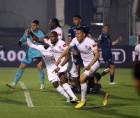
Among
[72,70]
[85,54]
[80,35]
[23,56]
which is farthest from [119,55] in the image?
[80,35]

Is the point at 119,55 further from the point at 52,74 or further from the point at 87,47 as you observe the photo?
the point at 87,47

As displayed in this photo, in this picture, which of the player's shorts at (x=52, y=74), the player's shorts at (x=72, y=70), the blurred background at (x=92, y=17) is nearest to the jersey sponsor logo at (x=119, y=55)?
the blurred background at (x=92, y=17)

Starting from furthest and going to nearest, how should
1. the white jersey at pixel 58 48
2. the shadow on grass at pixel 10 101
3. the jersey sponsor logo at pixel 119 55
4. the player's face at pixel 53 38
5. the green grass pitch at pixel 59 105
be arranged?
the jersey sponsor logo at pixel 119 55
the shadow on grass at pixel 10 101
the white jersey at pixel 58 48
the player's face at pixel 53 38
the green grass pitch at pixel 59 105

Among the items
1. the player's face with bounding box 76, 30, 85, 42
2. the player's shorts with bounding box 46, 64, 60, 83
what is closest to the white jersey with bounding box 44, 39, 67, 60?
the player's shorts with bounding box 46, 64, 60, 83

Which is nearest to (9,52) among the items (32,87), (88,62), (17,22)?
(32,87)

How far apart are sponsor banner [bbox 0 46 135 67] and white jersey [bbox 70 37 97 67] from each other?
520 inches

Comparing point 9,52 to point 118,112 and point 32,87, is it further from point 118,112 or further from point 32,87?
point 118,112

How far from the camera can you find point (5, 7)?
3806cm

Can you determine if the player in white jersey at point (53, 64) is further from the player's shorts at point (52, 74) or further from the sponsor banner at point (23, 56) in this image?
the sponsor banner at point (23, 56)

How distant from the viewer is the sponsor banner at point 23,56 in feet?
84.9

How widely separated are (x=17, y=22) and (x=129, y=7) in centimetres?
788

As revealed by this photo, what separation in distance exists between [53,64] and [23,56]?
42.5ft

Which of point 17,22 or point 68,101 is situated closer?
point 68,101

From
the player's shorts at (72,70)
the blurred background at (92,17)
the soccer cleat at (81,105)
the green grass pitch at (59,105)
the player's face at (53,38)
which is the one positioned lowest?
the green grass pitch at (59,105)
